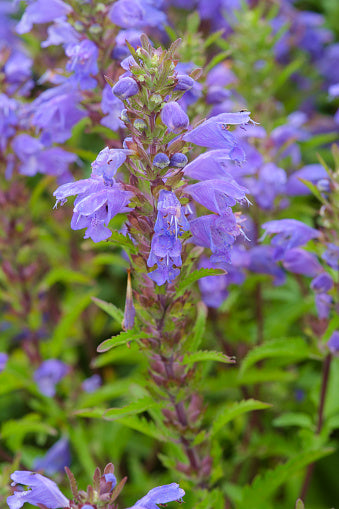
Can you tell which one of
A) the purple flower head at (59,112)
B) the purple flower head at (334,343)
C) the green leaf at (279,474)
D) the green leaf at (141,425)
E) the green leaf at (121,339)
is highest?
the purple flower head at (59,112)

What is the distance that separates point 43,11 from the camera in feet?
9.18

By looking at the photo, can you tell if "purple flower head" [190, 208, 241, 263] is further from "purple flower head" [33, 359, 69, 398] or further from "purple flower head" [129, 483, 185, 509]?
"purple flower head" [33, 359, 69, 398]

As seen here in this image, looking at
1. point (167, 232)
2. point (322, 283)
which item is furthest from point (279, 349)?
point (167, 232)

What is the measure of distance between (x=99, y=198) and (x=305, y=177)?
1.94 metres

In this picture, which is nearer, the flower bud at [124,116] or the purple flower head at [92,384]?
the flower bud at [124,116]

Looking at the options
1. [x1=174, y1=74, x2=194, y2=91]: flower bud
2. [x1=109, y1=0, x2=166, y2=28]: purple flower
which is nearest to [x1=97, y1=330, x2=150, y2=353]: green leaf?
[x1=174, y1=74, x2=194, y2=91]: flower bud

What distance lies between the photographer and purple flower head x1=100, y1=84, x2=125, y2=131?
249cm

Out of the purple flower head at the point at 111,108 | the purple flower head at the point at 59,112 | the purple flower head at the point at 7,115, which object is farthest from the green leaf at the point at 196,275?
the purple flower head at the point at 7,115

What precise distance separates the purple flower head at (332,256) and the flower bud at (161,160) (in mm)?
1030

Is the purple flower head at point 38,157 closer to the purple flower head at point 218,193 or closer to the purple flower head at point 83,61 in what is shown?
the purple flower head at point 83,61

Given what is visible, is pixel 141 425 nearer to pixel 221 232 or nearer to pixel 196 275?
pixel 196 275

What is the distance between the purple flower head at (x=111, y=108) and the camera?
2.49 metres

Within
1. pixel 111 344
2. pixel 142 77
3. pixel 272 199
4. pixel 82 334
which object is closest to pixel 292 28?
pixel 272 199

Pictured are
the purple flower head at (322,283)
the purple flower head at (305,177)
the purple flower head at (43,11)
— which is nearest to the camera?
the purple flower head at (322,283)
